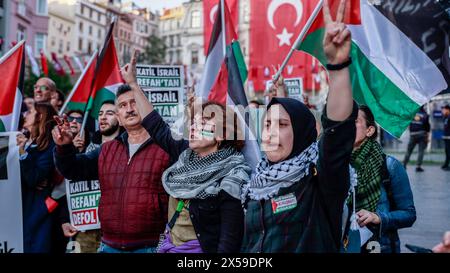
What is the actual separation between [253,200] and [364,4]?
222cm

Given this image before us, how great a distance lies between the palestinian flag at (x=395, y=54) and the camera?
3891 mm

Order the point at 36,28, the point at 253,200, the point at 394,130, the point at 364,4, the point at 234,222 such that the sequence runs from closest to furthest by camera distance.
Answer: the point at 253,200 < the point at 234,222 < the point at 394,130 < the point at 364,4 < the point at 36,28

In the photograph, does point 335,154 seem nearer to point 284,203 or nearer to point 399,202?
point 284,203

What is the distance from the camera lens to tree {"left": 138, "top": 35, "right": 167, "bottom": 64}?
175 feet

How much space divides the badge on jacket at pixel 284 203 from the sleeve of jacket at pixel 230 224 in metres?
0.38

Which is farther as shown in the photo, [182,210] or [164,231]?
[164,231]

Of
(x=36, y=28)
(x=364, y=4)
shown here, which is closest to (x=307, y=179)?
(x=364, y=4)

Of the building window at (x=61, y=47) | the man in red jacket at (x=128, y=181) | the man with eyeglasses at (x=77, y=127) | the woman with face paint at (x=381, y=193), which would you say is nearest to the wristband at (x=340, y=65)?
the woman with face paint at (x=381, y=193)

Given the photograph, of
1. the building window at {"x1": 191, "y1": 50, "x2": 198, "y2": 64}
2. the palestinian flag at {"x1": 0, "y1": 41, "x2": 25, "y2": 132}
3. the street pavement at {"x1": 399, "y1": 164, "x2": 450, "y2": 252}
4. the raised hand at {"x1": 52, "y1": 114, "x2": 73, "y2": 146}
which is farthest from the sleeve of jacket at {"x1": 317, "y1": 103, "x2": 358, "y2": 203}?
the building window at {"x1": 191, "y1": 50, "x2": 198, "y2": 64}

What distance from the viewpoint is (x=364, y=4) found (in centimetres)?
419

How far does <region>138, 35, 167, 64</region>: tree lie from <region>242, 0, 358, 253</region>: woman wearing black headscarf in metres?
51.4

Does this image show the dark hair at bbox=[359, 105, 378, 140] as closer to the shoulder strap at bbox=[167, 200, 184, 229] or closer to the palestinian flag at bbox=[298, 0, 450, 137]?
the palestinian flag at bbox=[298, 0, 450, 137]
